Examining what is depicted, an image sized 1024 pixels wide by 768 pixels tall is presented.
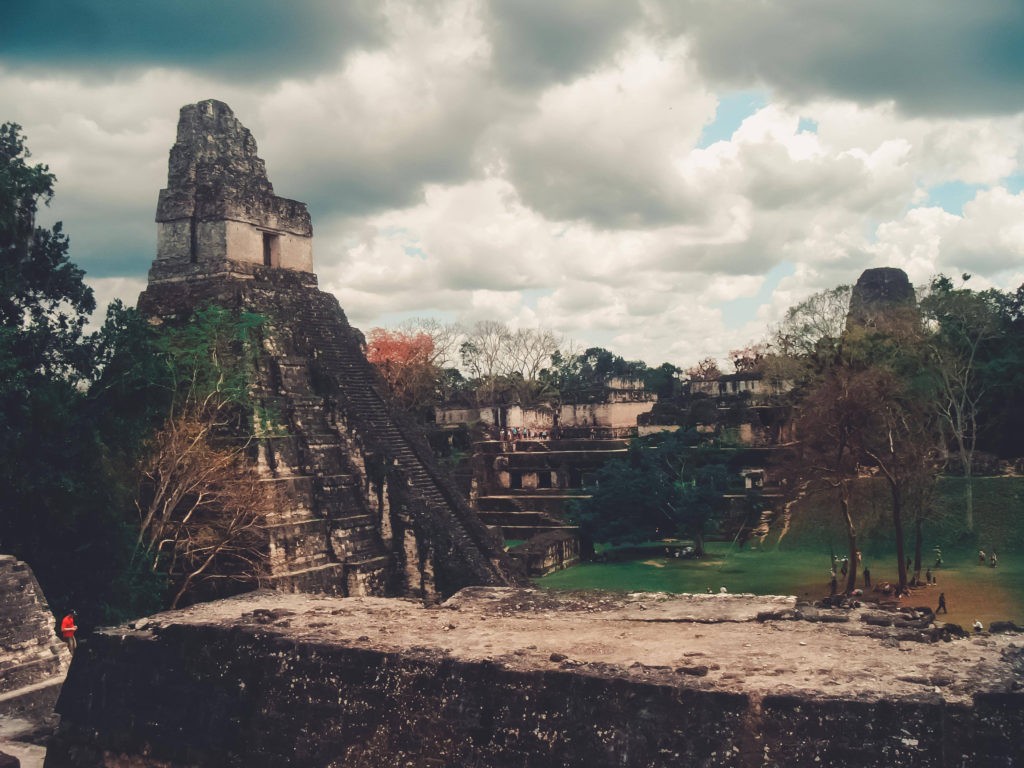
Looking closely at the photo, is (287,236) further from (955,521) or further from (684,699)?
(955,521)

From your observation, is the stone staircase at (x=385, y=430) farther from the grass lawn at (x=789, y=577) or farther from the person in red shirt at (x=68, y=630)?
the person in red shirt at (x=68, y=630)

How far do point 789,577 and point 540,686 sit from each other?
1532cm

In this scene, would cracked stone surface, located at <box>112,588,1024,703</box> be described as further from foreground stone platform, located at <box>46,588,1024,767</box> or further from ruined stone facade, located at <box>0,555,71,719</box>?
ruined stone facade, located at <box>0,555,71,719</box>

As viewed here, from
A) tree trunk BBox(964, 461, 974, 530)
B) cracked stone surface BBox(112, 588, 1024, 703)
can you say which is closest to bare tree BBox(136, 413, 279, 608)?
cracked stone surface BBox(112, 588, 1024, 703)

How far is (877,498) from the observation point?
22.5 m

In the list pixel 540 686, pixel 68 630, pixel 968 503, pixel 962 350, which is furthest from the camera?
pixel 962 350

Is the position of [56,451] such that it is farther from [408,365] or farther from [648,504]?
[408,365]

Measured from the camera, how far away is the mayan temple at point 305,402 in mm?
13469

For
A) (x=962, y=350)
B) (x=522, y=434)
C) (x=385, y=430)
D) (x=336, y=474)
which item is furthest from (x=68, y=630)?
(x=962, y=350)

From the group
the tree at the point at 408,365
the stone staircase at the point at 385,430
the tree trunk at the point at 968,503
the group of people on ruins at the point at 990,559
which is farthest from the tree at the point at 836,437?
the tree at the point at 408,365

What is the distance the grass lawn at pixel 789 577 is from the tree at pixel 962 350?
16.4 ft

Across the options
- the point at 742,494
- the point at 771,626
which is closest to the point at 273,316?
the point at 771,626

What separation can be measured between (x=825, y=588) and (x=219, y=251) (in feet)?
45.8

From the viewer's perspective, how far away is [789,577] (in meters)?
18.2
